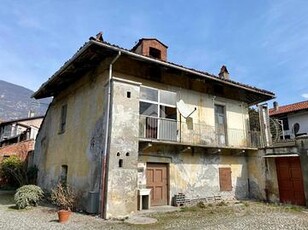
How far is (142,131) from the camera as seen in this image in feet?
39.0

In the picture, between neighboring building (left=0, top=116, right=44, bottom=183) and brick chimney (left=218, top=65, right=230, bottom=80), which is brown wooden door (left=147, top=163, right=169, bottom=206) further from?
neighboring building (left=0, top=116, right=44, bottom=183)

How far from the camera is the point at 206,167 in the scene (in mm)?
13727

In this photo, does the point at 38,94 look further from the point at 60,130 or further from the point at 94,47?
the point at 94,47

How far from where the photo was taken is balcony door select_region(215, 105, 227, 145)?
1502 cm

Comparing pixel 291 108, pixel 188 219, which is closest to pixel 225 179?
pixel 188 219

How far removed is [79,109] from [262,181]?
35.7ft

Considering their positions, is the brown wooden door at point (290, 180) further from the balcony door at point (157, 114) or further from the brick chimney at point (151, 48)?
the brick chimney at point (151, 48)

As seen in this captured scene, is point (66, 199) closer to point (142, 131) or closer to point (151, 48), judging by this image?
point (142, 131)

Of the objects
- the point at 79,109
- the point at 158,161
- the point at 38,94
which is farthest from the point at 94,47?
the point at 38,94

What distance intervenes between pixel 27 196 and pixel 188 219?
22.9ft

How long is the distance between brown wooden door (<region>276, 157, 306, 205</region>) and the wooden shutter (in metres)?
2.59

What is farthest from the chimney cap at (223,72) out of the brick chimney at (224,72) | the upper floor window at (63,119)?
the upper floor window at (63,119)

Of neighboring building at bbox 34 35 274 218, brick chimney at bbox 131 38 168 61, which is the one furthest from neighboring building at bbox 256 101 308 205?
brick chimney at bbox 131 38 168 61

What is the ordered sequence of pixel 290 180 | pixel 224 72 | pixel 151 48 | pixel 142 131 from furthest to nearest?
1. pixel 224 72
2. pixel 151 48
3. pixel 290 180
4. pixel 142 131
